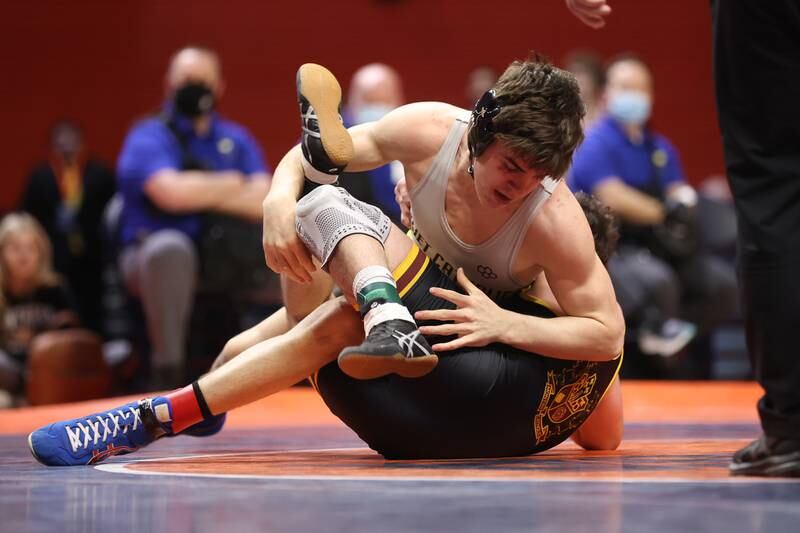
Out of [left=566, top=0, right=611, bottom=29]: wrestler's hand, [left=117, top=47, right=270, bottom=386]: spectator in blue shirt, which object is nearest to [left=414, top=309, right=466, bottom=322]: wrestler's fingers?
[left=566, top=0, right=611, bottom=29]: wrestler's hand

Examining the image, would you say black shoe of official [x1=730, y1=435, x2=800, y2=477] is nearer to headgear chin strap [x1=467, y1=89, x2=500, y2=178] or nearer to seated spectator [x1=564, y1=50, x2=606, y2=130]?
headgear chin strap [x1=467, y1=89, x2=500, y2=178]

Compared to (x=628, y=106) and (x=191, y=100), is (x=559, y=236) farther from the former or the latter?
(x=628, y=106)

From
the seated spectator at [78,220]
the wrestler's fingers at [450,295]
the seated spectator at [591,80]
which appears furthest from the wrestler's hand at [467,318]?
the seated spectator at [78,220]

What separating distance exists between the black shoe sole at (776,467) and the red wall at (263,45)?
688 centimetres

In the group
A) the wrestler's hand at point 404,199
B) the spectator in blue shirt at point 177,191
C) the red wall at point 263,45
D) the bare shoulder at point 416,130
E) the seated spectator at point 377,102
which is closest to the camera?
the bare shoulder at point 416,130

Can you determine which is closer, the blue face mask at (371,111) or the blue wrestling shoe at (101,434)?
the blue wrestling shoe at (101,434)

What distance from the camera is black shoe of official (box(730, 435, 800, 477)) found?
218 cm

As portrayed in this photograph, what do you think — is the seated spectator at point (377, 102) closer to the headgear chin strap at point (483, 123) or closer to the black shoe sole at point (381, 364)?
the headgear chin strap at point (483, 123)

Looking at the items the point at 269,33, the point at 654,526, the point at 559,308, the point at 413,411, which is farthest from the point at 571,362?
the point at 269,33

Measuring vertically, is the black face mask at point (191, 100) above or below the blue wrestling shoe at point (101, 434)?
above

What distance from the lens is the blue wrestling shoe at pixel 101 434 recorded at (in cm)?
266

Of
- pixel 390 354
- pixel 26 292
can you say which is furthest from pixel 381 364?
pixel 26 292

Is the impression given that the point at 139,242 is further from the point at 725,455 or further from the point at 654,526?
the point at 654,526

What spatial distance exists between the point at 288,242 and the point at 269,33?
255 inches
